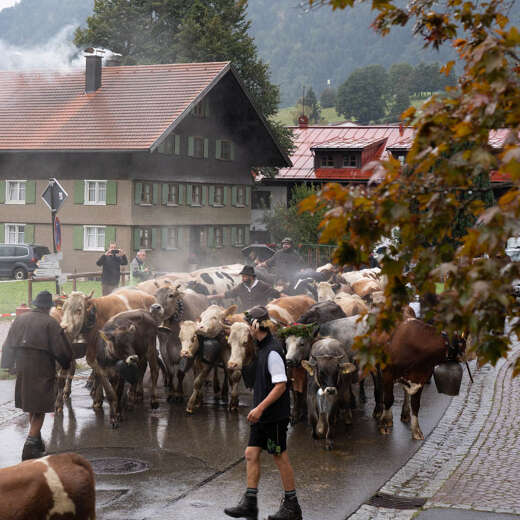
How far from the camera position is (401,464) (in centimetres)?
1037

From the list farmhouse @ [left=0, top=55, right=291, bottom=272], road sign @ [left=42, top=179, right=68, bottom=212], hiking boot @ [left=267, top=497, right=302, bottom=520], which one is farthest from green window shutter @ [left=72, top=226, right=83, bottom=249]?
hiking boot @ [left=267, top=497, right=302, bottom=520]

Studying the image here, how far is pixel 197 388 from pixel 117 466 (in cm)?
321

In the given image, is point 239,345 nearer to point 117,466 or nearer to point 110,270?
point 117,466

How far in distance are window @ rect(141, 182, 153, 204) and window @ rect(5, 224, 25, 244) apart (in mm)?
6429

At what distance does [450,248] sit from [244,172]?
43292 mm

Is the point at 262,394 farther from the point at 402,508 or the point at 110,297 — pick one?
the point at 110,297

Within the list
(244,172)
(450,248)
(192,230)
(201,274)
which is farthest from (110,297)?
(244,172)

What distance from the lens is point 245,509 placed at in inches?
324

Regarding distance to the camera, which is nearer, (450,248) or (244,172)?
(450,248)

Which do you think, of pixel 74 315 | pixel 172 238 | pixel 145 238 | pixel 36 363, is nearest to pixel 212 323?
pixel 74 315

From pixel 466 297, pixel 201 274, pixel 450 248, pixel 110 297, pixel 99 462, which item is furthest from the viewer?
pixel 201 274

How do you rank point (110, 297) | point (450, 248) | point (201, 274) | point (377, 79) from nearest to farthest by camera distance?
point (450, 248) < point (110, 297) < point (201, 274) < point (377, 79)

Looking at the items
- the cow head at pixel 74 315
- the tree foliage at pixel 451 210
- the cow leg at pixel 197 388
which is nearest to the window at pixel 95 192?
the cow head at pixel 74 315

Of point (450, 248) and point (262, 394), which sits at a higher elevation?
point (450, 248)
